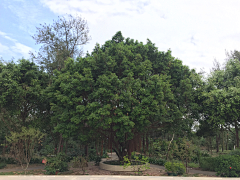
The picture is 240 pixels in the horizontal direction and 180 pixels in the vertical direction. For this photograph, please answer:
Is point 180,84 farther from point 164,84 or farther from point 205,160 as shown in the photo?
point 205,160

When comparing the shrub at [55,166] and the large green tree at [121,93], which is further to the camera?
the shrub at [55,166]

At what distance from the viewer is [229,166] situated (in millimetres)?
10852

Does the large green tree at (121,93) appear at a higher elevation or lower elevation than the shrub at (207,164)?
higher

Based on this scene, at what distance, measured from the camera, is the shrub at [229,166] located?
35.4 ft

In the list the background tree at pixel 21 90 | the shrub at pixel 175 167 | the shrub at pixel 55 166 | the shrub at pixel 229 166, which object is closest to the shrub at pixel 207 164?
the shrub at pixel 229 166

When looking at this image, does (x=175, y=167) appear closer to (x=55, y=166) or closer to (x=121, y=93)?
(x=121, y=93)

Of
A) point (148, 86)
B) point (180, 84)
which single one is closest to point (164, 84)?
point (148, 86)

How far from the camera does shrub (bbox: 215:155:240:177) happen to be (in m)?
10.8

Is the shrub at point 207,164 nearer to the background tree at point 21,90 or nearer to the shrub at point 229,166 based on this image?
the shrub at point 229,166

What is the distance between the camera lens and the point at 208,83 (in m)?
14.2

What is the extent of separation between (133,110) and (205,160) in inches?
302

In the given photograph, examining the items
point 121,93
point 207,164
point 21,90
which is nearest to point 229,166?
point 207,164

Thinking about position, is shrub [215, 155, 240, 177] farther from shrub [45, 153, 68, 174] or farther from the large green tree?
shrub [45, 153, 68, 174]

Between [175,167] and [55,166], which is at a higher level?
[175,167]
